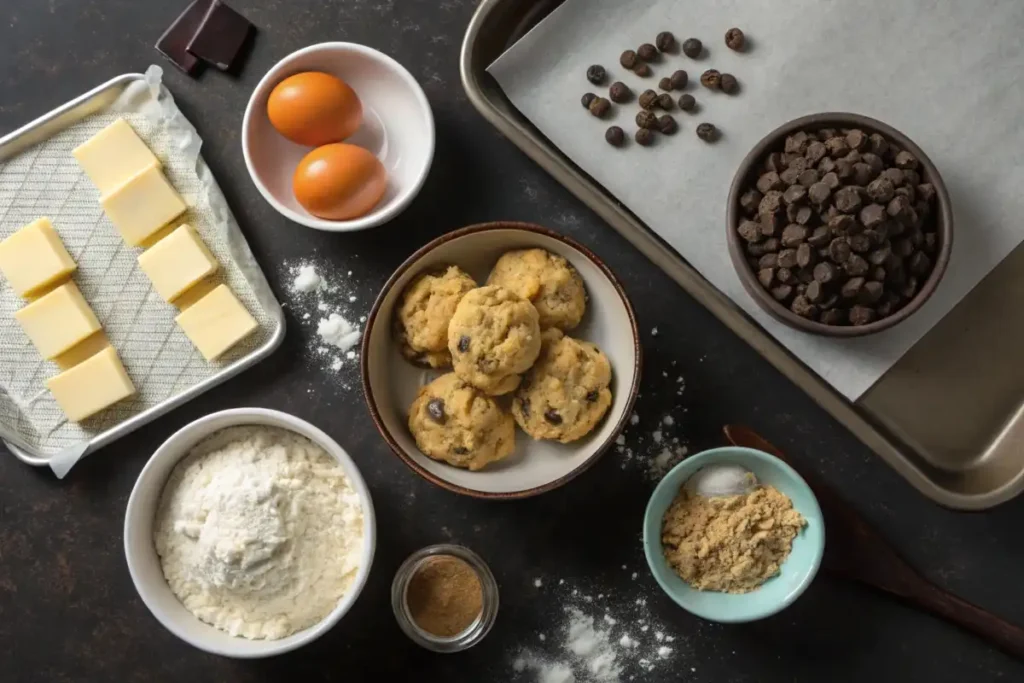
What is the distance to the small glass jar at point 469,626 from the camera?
127 cm

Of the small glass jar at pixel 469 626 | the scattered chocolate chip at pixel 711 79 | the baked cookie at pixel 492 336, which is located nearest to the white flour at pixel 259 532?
the small glass jar at pixel 469 626

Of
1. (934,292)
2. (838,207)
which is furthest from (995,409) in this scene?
(838,207)

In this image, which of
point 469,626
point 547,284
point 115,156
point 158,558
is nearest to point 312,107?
point 115,156

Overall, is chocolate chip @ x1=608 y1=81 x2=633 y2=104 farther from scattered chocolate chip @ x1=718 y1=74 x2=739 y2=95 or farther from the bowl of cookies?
the bowl of cookies

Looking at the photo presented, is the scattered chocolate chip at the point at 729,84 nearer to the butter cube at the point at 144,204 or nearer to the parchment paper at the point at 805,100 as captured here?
the parchment paper at the point at 805,100

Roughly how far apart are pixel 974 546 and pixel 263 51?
141 centimetres

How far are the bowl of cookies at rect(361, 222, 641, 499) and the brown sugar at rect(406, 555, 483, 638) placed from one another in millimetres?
165

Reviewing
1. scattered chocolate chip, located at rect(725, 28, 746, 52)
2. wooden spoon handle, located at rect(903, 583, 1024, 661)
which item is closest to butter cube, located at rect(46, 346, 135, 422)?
scattered chocolate chip, located at rect(725, 28, 746, 52)

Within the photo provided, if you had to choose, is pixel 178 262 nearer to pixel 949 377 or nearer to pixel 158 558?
pixel 158 558

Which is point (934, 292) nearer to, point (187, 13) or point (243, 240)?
point (243, 240)

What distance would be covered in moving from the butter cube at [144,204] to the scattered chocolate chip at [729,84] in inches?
34.8

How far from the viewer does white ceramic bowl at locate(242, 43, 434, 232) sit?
1.32 metres

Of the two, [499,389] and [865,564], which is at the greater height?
[499,389]

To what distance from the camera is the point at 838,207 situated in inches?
45.0
